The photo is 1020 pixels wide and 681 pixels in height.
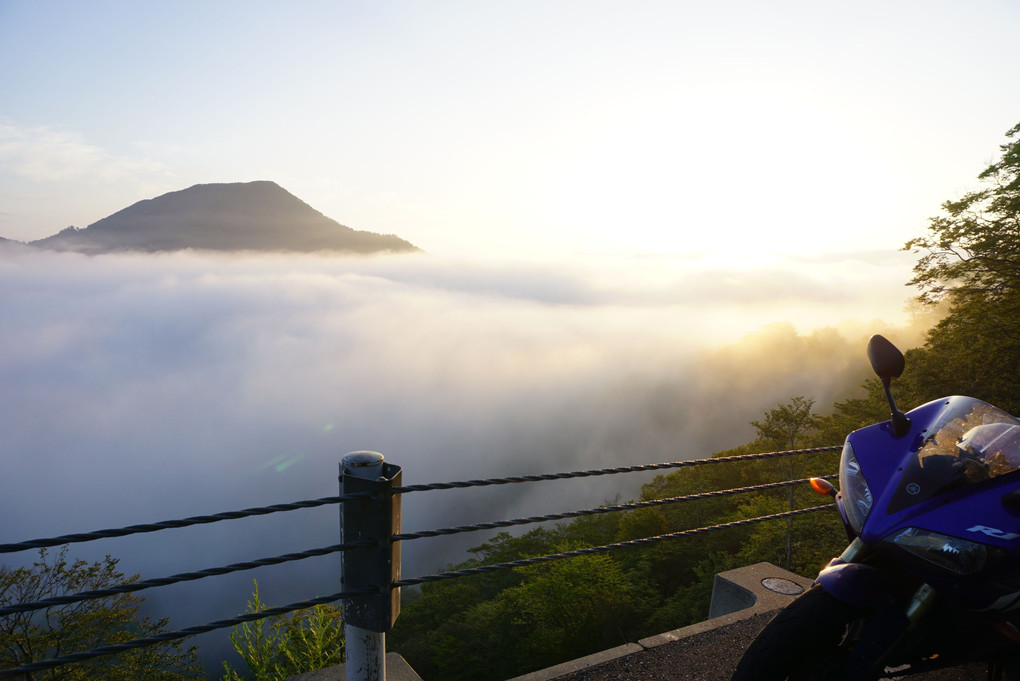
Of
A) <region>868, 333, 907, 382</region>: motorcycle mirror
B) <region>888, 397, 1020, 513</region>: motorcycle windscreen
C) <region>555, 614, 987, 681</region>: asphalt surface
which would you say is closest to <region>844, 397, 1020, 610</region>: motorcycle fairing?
<region>888, 397, 1020, 513</region>: motorcycle windscreen

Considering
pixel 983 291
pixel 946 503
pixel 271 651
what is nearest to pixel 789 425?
pixel 983 291

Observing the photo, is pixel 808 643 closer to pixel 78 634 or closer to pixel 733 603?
pixel 733 603

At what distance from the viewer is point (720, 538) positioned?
33.2 m

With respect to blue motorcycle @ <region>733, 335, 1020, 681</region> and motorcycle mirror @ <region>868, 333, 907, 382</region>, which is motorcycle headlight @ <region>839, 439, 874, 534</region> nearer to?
blue motorcycle @ <region>733, 335, 1020, 681</region>

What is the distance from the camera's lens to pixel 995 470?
1.98 metres

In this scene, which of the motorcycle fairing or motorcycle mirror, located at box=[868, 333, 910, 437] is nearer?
the motorcycle fairing

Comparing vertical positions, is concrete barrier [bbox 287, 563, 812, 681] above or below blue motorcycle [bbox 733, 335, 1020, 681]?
below

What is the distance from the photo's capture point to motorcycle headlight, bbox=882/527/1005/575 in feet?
6.00

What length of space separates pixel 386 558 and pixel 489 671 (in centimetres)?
3218

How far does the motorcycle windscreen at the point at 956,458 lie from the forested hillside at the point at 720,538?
Result: 39.0ft

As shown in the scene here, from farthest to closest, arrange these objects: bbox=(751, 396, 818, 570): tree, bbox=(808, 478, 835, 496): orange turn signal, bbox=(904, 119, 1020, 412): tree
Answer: bbox=(751, 396, 818, 570): tree < bbox=(904, 119, 1020, 412): tree < bbox=(808, 478, 835, 496): orange turn signal

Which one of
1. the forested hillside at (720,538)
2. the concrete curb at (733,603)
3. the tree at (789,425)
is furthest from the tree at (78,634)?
the tree at (789,425)

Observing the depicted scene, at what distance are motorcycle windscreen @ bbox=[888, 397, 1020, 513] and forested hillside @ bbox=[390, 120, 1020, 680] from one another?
11.9m

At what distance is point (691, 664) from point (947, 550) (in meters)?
1.88
